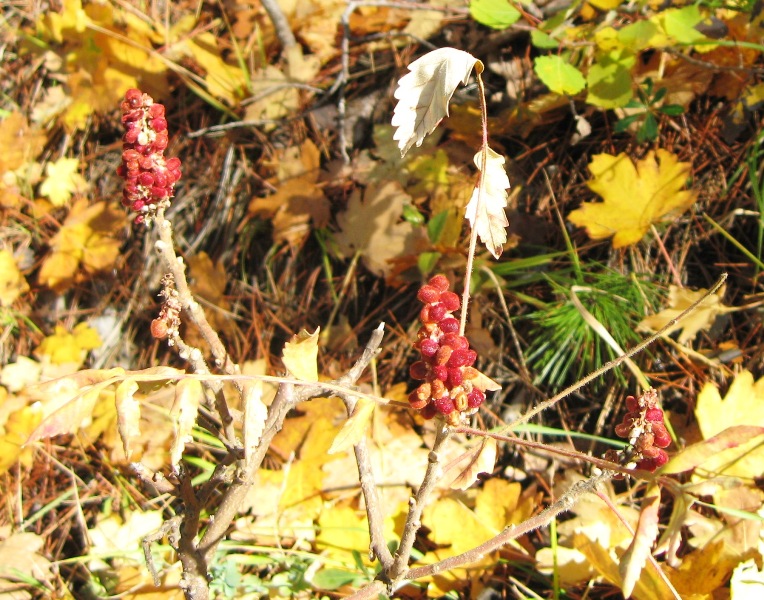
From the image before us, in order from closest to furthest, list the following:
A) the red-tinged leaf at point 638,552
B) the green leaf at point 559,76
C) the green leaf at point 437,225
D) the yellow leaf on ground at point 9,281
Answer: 1. the red-tinged leaf at point 638,552
2. the green leaf at point 559,76
3. the green leaf at point 437,225
4. the yellow leaf on ground at point 9,281

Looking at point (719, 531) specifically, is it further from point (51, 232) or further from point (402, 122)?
point (51, 232)

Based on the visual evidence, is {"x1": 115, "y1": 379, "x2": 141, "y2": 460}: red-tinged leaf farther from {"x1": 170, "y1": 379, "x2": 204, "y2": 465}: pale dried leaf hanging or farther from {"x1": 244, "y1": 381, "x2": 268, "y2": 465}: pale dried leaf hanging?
{"x1": 244, "y1": 381, "x2": 268, "y2": 465}: pale dried leaf hanging

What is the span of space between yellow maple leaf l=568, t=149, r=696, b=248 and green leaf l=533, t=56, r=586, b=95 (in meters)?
0.21

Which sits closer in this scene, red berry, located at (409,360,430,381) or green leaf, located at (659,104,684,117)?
red berry, located at (409,360,430,381)

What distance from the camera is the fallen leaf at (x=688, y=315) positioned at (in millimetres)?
1585

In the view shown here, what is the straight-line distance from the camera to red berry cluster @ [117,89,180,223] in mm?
1014

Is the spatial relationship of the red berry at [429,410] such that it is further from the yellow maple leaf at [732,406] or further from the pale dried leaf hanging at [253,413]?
the yellow maple leaf at [732,406]

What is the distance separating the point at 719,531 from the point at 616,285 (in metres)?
0.66

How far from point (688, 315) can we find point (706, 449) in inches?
32.3

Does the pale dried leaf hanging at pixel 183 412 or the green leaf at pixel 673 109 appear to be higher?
the green leaf at pixel 673 109

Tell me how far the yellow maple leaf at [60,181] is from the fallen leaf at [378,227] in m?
1.15

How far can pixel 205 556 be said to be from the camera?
1356mm

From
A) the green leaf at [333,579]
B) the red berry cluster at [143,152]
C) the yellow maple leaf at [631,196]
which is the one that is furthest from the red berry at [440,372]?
the yellow maple leaf at [631,196]

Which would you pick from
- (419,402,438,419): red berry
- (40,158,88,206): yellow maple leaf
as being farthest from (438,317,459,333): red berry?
(40,158,88,206): yellow maple leaf
